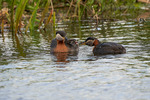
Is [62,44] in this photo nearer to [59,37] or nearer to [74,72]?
[59,37]

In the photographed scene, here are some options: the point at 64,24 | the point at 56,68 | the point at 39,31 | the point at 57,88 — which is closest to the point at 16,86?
the point at 57,88

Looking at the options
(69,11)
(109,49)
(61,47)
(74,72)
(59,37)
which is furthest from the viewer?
(69,11)

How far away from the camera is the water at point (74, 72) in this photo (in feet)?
25.6

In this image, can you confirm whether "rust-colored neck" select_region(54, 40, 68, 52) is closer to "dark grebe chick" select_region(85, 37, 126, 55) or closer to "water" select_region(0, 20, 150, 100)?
"water" select_region(0, 20, 150, 100)

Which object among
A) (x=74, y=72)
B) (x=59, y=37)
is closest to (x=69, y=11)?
(x=59, y=37)

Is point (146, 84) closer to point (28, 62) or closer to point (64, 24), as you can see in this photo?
point (28, 62)

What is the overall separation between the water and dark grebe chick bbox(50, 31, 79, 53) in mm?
285

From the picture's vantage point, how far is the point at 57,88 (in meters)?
8.26

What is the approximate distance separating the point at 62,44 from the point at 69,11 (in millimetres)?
12101

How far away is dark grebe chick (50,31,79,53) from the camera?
13539 millimetres

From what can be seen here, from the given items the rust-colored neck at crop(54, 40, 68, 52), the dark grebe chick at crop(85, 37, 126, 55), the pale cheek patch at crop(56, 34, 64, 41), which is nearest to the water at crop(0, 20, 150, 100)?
the dark grebe chick at crop(85, 37, 126, 55)

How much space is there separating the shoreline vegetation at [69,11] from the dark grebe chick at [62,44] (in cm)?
461

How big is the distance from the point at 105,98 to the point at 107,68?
2769mm

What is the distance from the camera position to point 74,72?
9781 mm
